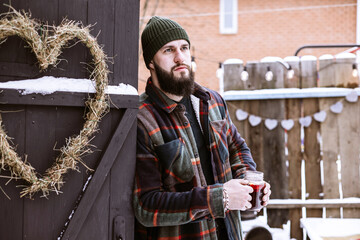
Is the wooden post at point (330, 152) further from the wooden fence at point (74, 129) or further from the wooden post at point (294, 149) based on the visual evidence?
the wooden fence at point (74, 129)

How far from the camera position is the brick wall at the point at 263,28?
Result: 11500 mm

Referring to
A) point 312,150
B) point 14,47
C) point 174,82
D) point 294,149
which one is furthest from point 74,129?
point 312,150

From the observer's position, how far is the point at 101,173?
1821 mm

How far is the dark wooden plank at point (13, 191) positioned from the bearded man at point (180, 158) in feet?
1.98

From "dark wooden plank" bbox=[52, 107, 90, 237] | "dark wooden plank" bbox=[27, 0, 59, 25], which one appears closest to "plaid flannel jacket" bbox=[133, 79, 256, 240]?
"dark wooden plank" bbox=[52, 107, 90, 237]

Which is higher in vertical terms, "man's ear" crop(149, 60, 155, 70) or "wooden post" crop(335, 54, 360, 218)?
"man's ear" crop(149, 60, 155, 70)

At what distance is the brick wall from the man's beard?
9514 mm

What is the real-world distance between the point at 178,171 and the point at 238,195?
38 cm

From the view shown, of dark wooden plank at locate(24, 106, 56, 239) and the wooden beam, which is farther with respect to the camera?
the wooden beam

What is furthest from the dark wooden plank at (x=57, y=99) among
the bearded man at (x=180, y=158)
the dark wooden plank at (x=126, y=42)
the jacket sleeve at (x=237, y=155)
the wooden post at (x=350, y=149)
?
the wooden post at (x=350, y=149)

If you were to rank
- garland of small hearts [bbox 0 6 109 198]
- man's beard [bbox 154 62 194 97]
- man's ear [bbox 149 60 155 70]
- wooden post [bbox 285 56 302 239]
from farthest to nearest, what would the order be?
1. wooden post [bbox 285 56 302 239]
2. man's ear [bbox 149 60 155 70]
3. man's beard [bbox 154 62 194 97]
4. garland of small hearts [bbox 0 6 109 198]

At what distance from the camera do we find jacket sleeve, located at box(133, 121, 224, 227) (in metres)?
1.88

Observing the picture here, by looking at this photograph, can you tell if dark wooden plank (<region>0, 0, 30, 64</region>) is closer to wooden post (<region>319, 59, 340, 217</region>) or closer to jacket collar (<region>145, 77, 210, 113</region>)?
jacket collar (<region>145, 77, 210, 113</region>)

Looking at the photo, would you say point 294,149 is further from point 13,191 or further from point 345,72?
point 13,191
